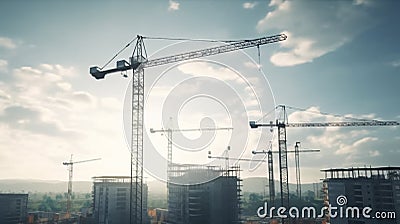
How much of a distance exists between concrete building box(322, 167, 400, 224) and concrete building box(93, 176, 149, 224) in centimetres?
3850

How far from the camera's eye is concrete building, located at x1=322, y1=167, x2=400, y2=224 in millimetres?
43219

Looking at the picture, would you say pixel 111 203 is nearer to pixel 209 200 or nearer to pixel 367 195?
pixel 209 200

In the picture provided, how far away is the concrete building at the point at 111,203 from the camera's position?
6394 cm

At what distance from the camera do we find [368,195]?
1796 inches

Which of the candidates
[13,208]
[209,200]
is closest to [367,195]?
[209,200]

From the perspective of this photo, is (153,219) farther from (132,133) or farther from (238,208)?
(132,133)

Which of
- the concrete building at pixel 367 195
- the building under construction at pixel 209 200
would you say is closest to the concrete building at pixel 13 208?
the building under construction at pixel 209 200

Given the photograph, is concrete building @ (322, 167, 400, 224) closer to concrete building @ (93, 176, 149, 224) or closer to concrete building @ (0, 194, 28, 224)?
concrete building @ (93, 176, 149, 224)

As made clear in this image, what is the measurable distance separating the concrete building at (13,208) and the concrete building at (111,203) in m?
14.7

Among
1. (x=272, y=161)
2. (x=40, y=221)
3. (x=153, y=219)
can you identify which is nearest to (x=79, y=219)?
(x=40, y=221)

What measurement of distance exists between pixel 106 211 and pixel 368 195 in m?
49.7

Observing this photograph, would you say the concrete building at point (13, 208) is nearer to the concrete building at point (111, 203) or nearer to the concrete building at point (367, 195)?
the concrete building at point (111, 203)

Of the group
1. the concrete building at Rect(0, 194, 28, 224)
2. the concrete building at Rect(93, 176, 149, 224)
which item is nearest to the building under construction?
the concrete building at Rect(93, 176, 149, 224)

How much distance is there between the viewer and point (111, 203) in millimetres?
64875
